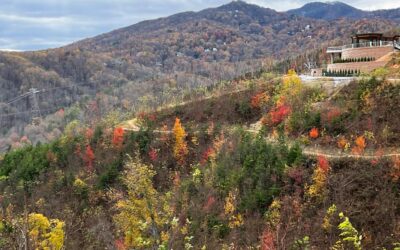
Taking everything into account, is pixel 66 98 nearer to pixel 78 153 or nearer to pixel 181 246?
pixel 78 153

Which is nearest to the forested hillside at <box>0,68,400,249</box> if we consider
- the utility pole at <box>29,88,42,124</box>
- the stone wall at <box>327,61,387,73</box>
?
the stone wall at <box>327,61,387,73</box>

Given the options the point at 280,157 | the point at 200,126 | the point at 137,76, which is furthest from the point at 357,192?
the point at 137,76

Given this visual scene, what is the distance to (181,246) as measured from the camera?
25.9 metres

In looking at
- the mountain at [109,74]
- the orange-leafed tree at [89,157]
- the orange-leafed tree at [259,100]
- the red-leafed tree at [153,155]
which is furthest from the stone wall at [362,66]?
the mountain at [109,74]

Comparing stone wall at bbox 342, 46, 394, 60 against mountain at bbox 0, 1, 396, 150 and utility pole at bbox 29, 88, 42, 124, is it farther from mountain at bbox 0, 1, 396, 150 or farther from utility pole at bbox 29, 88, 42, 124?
utility pole at bbox 29, 88, 42, 124

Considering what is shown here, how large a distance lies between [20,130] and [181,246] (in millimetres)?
94464

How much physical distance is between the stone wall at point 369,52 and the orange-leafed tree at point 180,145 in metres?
18.0

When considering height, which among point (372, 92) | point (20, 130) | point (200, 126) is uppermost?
point (372, 92)

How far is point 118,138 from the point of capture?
47000 mm

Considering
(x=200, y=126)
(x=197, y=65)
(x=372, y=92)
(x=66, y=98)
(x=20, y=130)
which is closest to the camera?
(x=372, y=92)

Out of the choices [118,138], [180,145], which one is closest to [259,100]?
[180,145]

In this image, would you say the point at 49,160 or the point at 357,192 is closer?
the point at 357,192

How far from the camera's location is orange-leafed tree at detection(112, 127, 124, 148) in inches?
1836

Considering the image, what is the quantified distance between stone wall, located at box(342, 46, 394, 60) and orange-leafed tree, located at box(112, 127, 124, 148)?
24745 millimetres
